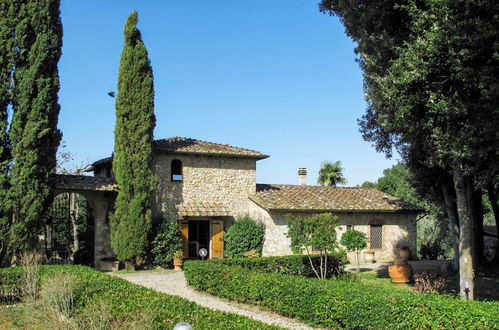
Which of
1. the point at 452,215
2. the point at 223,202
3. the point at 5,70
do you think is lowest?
the point at 452,215

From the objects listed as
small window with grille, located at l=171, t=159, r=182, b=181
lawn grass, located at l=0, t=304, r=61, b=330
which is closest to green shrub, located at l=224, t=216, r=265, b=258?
small window with grille, located at l=171, t=159, r=182, b=181

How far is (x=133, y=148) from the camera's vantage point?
18.1 m

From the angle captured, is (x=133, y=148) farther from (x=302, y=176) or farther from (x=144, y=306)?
(x=144, y=306)

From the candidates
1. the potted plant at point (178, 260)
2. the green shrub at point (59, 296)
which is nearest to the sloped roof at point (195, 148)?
the potted plant at point (178, 260)

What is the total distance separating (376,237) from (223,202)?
318 inches

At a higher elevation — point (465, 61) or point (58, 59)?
point (58, 59)

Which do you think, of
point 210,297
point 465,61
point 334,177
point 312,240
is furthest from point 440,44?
point 334,177

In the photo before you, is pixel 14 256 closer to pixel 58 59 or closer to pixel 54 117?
pixel 54 117

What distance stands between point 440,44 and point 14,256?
14619mm

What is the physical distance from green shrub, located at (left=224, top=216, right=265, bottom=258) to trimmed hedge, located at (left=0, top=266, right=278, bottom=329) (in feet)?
30.6

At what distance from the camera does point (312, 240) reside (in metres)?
13.8

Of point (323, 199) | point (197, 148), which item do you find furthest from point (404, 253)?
point (197, 148)

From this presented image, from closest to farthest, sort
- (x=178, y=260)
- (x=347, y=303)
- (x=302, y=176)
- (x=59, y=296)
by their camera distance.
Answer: (x=59, y=296)
(x=347, y=303)
(x=178, y=260)
(x=302, y=176)

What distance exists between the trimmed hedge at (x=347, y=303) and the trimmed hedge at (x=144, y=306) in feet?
9.51
